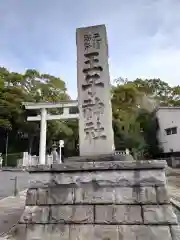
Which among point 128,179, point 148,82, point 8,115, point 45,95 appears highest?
point 148,82

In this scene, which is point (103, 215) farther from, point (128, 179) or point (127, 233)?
point (128, 179)

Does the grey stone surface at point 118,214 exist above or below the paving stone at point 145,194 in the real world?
below

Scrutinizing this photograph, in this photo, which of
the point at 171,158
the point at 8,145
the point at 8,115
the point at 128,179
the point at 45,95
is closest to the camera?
the point at 128,179

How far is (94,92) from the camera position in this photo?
16.0 ft

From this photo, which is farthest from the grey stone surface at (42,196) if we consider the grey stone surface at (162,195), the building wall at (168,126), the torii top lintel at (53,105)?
the building wall at (168,126)

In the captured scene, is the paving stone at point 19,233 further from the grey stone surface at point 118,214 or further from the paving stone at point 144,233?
the paving stone at point 144,233

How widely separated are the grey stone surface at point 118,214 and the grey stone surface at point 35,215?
83cm

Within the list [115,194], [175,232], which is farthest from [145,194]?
[175,232]

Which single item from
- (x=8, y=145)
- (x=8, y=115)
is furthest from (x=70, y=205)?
(x=8, y=145)

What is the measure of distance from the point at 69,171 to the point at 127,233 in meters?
1.31

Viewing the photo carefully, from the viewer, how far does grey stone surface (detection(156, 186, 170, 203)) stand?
364 centimetres

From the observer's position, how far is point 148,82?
33.9m

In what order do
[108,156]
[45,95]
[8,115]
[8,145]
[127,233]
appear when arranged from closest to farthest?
[127,233] < [108,156] < [8,115] < [45,95] < [8,145]

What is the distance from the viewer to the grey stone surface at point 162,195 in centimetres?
364
